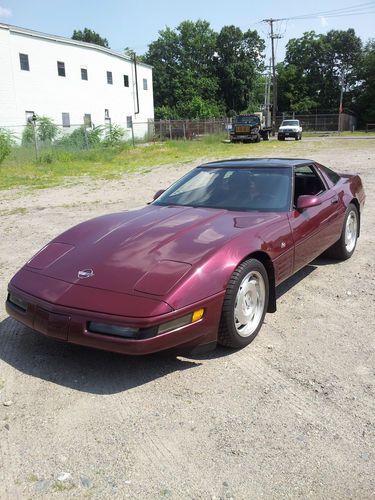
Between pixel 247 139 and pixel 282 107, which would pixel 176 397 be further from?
pixel 282 107

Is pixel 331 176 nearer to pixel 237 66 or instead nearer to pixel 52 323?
pixel 52 323

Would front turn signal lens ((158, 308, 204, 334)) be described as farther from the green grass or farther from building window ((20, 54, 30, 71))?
building window ((20, 54, 30, 71))

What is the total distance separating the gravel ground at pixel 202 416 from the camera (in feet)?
7.50

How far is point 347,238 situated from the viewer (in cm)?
565

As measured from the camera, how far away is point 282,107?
73.8 metres

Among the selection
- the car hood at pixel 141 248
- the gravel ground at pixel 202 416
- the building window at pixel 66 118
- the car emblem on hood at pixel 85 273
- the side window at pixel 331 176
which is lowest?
the gravel ground at pixel 202 416

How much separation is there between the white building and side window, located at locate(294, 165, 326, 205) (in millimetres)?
23531

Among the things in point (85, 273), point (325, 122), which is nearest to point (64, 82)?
point (85, 273)

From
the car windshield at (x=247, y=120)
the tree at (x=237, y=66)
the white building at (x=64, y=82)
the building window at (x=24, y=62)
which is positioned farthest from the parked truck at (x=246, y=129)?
the tree at (x=237, y=66)

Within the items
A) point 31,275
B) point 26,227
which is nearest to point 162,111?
point 26,227

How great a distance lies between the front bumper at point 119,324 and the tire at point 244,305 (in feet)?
0.36

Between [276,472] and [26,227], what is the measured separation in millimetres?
6876

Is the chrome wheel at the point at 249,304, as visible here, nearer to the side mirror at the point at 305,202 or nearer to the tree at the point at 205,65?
the side mirror at the point at 305,202

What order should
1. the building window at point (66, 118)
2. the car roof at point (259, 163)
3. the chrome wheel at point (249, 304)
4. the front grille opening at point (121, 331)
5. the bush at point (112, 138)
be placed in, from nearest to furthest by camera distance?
the front grille opening at point (121, 331) < the chrome wheel at point (249, 304) < the car roof at point (259, 163) < the bush at point (112, 138) < the building window at point (66, 118)
